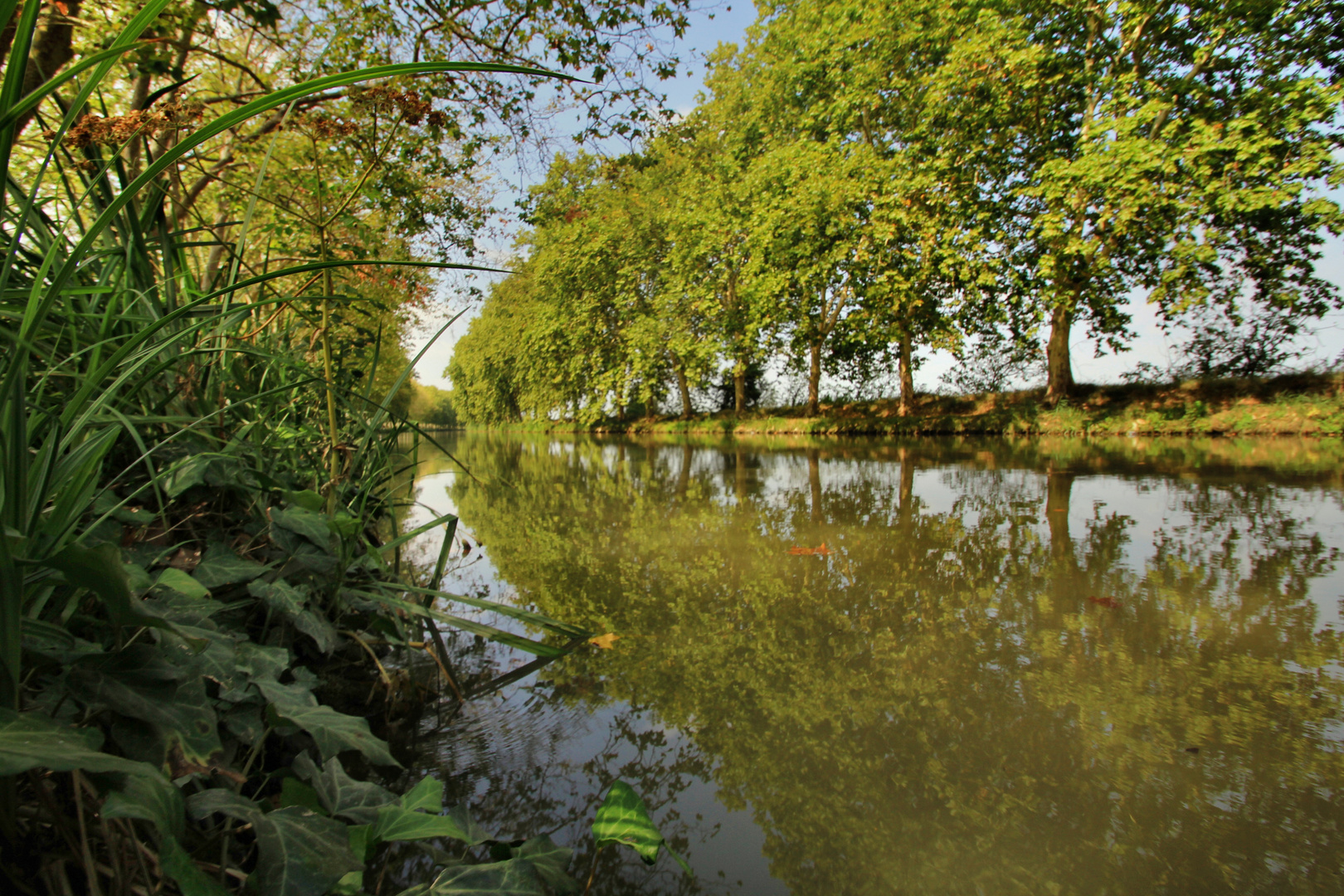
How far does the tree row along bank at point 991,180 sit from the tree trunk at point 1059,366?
37 millimetres

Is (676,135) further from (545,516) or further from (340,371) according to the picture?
(340,371)

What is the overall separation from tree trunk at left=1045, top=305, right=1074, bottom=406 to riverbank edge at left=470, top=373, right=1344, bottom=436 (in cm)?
23

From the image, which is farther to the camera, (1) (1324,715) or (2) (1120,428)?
(2) (1120,428)

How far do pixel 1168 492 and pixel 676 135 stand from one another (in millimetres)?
4893

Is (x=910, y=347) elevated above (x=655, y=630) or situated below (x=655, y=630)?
above

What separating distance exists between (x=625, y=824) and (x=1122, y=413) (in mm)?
13406

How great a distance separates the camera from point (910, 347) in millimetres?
14945

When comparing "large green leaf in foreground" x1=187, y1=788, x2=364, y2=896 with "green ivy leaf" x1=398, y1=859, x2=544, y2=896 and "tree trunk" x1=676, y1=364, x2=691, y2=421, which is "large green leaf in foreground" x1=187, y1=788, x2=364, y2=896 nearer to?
"green ivy leaf" x1=398, y1=859, x2=544, y2=896

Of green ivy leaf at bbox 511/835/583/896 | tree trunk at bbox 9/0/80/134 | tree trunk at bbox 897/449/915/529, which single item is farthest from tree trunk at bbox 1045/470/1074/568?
A: tree trunk at bbox 9/0/80/134

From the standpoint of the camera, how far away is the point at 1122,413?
11.5 metres

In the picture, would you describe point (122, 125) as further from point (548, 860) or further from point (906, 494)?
point (906, 494)

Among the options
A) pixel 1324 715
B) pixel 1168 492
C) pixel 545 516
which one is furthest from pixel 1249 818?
pixel 1168 492

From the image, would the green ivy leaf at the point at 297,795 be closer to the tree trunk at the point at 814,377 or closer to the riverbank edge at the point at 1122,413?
the riverbank edge at the point at 1122,413

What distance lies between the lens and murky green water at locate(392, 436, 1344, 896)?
99 cm
